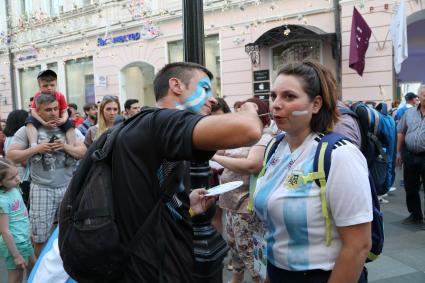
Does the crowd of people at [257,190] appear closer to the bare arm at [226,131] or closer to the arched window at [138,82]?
the bare arm at [226,131]

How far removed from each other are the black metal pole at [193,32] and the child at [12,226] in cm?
194

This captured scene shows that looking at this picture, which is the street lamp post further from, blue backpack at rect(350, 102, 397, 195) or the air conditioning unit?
the air conditioning unit

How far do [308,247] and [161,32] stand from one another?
45.8 feet

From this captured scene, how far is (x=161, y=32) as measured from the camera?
14961 mm

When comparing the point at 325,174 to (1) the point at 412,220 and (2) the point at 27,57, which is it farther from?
(2) the point at 27,57

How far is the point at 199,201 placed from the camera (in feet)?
6.29

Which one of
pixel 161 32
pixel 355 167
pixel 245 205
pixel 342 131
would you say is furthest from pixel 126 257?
pixel 161 32

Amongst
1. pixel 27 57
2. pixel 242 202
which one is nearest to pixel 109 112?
pixel 242 202

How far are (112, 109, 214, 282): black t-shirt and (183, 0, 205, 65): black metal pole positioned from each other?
96 centimetres

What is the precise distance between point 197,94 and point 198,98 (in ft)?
0.06

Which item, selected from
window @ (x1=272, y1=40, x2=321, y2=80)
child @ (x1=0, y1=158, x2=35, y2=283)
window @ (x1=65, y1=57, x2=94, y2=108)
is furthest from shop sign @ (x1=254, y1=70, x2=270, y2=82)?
child @ (x1=0, y1=158, x2=35, y2=283)

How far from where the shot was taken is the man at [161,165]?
57.1 inches

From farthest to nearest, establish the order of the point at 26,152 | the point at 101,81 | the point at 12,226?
the point at 101,81
the point at 26,152
the point at 12,226

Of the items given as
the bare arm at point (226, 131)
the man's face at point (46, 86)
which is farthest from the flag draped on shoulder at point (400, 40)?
the bare arm at point (226, 131)
